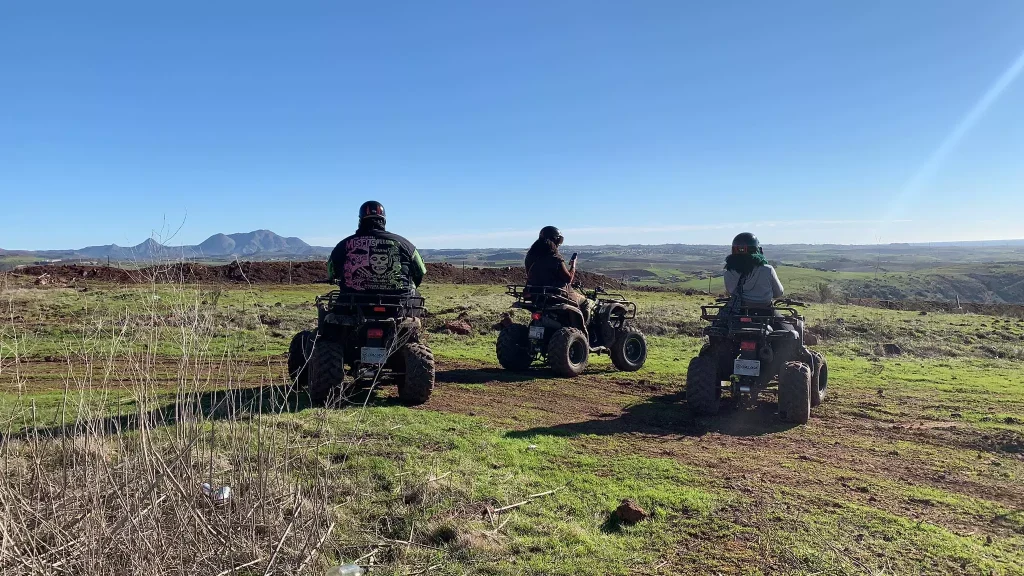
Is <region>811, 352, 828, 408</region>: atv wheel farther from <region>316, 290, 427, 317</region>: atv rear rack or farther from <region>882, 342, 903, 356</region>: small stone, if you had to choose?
<region>882, 342, 903, 356</region>: small stone

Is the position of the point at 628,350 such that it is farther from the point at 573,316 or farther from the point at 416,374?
the point at 416,374

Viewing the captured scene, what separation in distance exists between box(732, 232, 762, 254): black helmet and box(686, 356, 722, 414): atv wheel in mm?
1668

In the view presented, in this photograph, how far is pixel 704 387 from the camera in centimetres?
869

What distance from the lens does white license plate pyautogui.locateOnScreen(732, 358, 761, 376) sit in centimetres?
848

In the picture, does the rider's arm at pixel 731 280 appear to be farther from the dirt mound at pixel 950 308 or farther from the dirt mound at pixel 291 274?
the dirt mound at pixel 291 274

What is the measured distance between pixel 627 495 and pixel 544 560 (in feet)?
4.89

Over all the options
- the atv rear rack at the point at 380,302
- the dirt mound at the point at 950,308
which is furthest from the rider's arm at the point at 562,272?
the dirt mound at the point at 950,308

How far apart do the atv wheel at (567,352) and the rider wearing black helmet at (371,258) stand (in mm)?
3805

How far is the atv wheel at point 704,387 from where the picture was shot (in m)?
8.69

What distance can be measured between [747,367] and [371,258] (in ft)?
17.4

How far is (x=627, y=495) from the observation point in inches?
226

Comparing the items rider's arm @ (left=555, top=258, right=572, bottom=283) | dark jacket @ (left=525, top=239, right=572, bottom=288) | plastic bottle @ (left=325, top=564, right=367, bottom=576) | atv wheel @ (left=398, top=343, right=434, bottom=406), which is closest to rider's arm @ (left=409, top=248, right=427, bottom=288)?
atv wheel @ (left=398, top=343, right=434, bottom=406)

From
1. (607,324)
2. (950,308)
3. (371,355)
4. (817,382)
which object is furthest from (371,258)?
(950,308)

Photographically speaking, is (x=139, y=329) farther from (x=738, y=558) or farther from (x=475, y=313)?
(x=475, y=313)
